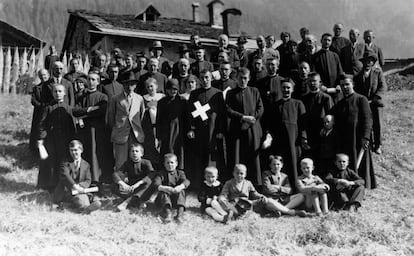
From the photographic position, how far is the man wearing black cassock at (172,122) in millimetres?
7410

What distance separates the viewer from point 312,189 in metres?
6.93

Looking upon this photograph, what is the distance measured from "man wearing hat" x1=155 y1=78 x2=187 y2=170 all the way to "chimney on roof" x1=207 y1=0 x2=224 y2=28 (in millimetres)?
16389

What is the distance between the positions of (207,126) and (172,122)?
0.55 meters

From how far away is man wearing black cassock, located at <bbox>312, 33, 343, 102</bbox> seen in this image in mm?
8359

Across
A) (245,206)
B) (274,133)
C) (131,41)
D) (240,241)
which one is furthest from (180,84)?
(131,41)

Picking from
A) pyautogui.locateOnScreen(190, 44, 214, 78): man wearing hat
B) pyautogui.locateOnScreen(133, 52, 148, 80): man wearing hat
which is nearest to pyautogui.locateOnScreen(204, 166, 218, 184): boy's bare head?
pyautogui.locateOnScreen(190, 44, 214, 78): man wearing hat

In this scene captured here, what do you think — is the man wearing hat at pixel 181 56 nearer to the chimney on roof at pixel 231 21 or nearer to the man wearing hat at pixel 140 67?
the man wearing hat at pixel 140 67

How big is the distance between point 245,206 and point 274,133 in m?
1.33

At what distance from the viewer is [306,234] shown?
652cm

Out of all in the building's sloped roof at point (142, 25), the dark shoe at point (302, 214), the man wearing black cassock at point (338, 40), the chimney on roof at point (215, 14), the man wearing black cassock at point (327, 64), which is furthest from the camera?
the chimney on roof at point (215, 14)

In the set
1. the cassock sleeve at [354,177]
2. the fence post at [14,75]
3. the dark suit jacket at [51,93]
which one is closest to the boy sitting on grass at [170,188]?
the dark suit jacket at [51,93]

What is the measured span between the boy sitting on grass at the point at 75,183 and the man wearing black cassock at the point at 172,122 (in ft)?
4.02

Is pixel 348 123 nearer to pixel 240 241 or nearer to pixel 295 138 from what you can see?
pixel 295 138

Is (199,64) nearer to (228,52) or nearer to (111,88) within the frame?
(228,52)
